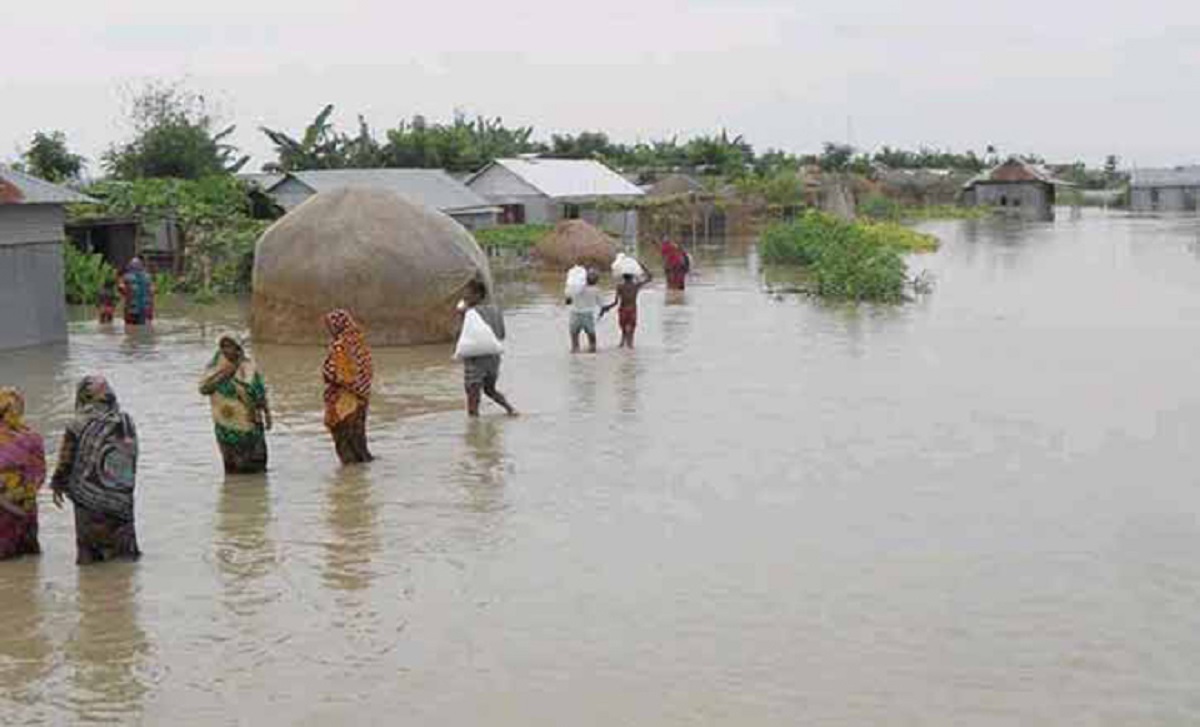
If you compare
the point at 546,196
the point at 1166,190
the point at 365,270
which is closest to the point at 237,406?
the point at 365,270

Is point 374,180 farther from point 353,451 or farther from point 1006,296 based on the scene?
point 353,451

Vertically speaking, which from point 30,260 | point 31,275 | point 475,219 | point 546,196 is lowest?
point 31,275

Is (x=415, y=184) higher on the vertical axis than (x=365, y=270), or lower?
higher

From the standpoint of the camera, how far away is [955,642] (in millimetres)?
6727

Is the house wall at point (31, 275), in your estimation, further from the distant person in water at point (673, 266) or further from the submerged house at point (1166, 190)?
the submerged house at point (1166, 190)

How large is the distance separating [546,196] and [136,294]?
23917mm

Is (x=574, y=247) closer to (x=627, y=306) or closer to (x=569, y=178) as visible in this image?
(x=569, y=178)

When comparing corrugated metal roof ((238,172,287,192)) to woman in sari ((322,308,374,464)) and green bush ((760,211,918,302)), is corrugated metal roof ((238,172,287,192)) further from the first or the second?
woman in sari ((322,308,374,464))

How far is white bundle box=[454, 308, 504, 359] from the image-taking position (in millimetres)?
11867

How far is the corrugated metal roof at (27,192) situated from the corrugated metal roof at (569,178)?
86.3ft

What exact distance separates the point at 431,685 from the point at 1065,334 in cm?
1453

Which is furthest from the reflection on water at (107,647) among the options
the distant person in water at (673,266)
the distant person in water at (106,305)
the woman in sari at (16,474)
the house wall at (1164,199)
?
the house wall at (1164,199)

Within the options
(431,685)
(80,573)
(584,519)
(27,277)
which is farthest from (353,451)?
(27,277)

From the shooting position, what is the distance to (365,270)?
1730 cm
